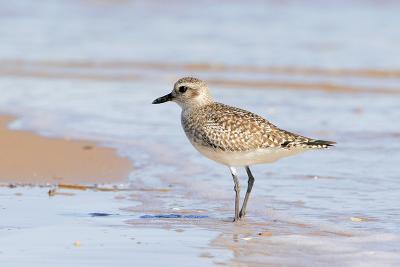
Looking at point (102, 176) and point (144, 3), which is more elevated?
point (144, 3)

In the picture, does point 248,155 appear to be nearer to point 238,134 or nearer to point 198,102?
point 238,134

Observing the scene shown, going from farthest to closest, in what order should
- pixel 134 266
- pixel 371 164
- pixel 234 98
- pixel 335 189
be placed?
pixel 234 98 → pixel 371 164 → pixel 335 189 → pixel 134 266

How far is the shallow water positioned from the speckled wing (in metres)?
0.61

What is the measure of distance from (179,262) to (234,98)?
27.0 feet

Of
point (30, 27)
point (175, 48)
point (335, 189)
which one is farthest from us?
point (30, 27)

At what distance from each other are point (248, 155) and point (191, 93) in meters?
0.89

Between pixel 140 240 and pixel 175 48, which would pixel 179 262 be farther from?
pixel 175 48

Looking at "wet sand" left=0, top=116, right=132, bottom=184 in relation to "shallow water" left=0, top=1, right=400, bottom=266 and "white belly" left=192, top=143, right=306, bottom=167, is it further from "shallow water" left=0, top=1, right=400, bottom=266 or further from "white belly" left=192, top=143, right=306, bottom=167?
"white belly" left=192, top=143, right=306, bottom=167

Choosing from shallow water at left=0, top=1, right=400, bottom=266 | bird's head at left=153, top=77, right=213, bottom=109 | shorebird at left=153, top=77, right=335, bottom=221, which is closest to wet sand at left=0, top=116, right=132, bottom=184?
shallow water at left=0, top=1, right=400, bottom=266

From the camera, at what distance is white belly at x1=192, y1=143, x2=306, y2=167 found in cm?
812

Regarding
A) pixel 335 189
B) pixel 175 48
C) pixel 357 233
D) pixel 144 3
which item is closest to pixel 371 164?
pixel 335 189

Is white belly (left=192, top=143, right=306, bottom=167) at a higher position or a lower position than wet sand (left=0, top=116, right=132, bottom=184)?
higher

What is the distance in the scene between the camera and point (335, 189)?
30.3 ft

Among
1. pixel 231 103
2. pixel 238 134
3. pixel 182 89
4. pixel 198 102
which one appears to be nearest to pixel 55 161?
pixel 182 89
